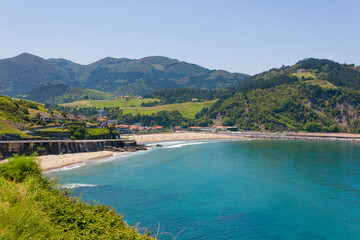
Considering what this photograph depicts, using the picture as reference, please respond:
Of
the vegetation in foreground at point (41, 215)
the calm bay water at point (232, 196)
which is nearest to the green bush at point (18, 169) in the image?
the vegetation in foreground at point (41, 215)

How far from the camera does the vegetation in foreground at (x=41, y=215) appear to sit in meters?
17.1

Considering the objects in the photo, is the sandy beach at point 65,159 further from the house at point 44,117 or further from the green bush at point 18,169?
the green bush at point 18,169

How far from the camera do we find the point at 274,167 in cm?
7738

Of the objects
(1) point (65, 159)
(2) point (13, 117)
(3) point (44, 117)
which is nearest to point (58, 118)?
(3) point (44, 117)

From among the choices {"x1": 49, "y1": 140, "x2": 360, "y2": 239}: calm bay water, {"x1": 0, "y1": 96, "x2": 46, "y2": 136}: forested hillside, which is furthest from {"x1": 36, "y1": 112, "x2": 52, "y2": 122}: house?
{"x1": 49, "y1": 140, "x2": 360, "y2": 239}: calm bay water

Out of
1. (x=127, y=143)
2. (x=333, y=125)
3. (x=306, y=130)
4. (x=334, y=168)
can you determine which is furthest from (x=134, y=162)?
(x=333, y=125)

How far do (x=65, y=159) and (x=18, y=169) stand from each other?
57.9 meters

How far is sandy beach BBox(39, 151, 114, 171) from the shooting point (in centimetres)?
7325

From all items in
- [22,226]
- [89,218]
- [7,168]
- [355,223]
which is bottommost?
[355,223]

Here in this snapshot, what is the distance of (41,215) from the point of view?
19984 millimetres

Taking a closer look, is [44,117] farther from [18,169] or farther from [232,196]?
[18,169]

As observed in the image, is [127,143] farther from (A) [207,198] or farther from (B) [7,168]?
(B) [7,168]

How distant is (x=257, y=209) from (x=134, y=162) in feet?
161

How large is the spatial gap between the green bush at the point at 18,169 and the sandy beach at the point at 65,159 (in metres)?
42.5
